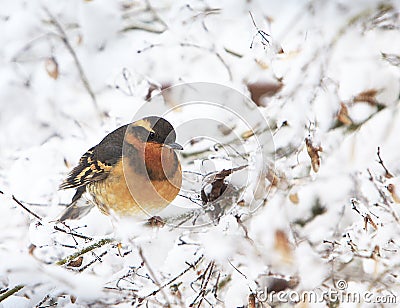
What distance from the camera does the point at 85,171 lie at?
2752 mm

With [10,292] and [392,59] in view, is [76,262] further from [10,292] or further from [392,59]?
[392,59]

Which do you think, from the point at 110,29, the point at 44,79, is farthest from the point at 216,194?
the point at 44,79

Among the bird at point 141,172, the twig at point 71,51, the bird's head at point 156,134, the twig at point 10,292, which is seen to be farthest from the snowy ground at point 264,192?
the twig at point 71,51

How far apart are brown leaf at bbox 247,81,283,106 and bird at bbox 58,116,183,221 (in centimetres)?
72

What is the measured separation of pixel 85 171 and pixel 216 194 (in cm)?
82

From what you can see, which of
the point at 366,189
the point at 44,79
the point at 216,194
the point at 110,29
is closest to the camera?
the point at 216,194

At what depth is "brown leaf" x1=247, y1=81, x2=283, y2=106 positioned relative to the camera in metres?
2.95

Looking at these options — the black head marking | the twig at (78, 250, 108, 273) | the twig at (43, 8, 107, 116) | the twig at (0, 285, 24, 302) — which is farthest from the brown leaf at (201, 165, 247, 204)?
the twig at (43, 8, 107, 116)

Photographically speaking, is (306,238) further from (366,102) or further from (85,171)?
(85,171)

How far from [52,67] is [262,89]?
1.75 m

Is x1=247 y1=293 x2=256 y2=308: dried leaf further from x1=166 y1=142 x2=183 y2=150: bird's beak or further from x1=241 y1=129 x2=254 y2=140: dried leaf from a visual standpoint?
x1=241 y1=129 x2=254 y2=140: dried leaf

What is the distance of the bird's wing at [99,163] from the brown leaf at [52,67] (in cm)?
126

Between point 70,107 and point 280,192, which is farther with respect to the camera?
point 70,107

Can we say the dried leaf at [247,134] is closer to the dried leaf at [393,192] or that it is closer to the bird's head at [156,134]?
the bird's head at [156,134]
